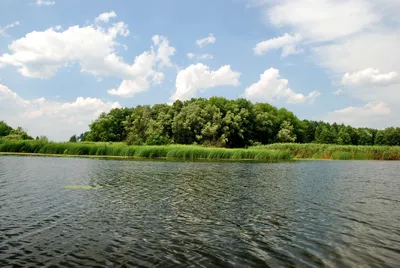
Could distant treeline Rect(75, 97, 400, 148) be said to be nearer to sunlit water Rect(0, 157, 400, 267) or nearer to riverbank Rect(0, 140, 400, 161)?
riverbank Rect(0, 140, 400, 161)

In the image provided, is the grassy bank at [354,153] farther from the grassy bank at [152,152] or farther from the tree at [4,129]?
the tree at [4,129]

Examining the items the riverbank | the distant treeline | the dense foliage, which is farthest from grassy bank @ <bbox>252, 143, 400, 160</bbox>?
the dense foliage

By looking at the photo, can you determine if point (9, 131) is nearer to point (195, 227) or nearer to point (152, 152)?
point (152, 152)

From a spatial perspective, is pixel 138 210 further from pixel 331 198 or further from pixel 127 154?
pixel 127 154

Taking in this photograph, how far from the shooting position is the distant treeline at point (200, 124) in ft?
269

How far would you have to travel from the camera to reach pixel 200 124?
271ft

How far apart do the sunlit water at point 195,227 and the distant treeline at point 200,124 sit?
5579 cm

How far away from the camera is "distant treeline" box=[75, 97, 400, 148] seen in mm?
82125

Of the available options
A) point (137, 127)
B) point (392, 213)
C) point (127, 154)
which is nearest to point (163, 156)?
point (127, 154)

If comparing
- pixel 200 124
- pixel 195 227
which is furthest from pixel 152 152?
pixel 195 227

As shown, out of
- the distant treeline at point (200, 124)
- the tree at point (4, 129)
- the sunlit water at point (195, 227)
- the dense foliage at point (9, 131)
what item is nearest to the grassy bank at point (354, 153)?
the distant treeline at point (200, 124)

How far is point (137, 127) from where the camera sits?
95.2 meters

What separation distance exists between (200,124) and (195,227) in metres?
72.8

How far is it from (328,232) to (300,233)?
2.94 ft
